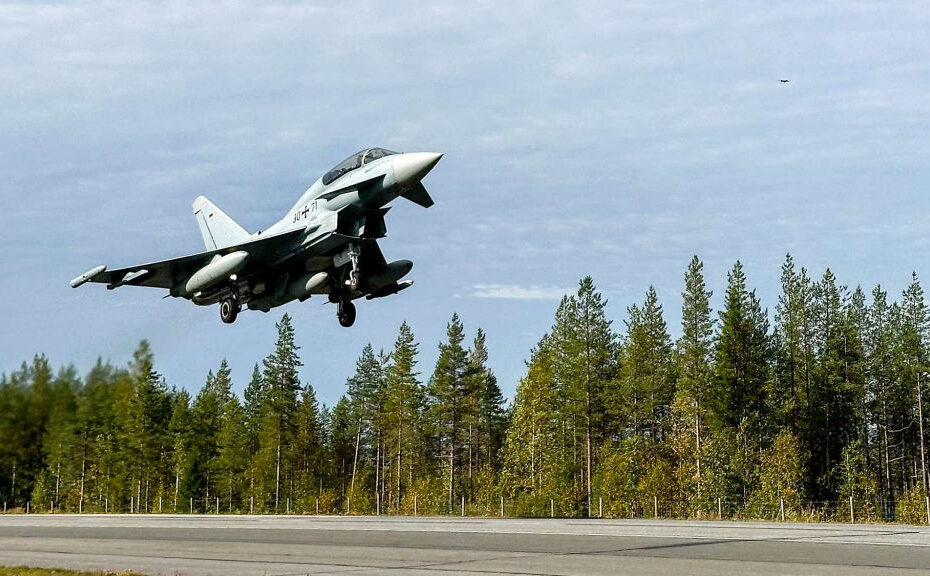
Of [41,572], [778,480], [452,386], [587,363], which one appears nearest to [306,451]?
[452,386]

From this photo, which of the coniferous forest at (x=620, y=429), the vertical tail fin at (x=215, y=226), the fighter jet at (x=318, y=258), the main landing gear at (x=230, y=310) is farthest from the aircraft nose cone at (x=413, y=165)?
the coniferous forest at (x=620, y=429)

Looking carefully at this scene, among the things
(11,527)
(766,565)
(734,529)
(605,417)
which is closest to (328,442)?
(605,417)

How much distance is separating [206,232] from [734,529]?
23.0m

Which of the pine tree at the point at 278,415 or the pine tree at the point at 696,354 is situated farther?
the pine tree at the point at 278,415

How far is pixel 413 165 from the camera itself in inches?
1115

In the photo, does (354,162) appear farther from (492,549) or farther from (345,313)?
(492,549)

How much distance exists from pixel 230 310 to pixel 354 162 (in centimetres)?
706

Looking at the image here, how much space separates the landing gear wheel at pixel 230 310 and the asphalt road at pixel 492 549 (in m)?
7.26

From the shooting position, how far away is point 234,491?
95.2m

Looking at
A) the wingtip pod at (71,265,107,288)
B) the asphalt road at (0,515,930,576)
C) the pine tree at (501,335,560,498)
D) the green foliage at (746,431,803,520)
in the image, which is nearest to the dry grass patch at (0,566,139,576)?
A: the asphalt road at (0,515,930,576)

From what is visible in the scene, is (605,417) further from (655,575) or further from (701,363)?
(655,575)

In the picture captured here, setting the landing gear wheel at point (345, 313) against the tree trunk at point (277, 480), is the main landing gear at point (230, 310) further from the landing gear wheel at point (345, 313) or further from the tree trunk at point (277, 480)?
the tree trunk at point (277, 480)

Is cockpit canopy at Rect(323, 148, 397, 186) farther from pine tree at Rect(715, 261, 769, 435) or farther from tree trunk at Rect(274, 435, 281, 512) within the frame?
tree trunk at Rect(274, 435, 281, 512)

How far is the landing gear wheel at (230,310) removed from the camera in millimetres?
33062
